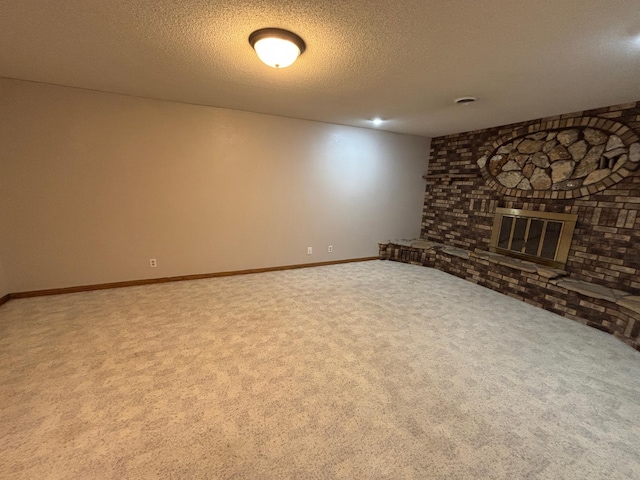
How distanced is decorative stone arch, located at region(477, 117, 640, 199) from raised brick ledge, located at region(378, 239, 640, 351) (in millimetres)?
1063

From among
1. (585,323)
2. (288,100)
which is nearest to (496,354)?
(585,323)

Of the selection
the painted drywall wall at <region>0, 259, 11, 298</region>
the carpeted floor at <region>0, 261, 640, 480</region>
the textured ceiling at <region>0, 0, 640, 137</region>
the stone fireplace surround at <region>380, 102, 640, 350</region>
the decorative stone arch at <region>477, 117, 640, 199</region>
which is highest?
the textured ceiling at <region>0, 0, 640, 137</region>

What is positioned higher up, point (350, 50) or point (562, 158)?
point (350, 50)

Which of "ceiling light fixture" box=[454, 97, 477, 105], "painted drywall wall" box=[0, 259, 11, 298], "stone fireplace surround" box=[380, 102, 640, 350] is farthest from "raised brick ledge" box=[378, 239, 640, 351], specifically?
"painted drywall wall" box=[0, 259, 11, 298]

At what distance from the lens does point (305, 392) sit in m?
1.76

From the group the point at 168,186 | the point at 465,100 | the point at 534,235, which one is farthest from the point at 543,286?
the point at 168,186

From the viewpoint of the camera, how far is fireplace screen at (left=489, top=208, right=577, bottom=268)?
11.2ft

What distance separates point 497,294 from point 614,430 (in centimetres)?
226

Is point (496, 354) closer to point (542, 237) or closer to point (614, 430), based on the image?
point (614, 430)

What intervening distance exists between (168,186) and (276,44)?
247 cm

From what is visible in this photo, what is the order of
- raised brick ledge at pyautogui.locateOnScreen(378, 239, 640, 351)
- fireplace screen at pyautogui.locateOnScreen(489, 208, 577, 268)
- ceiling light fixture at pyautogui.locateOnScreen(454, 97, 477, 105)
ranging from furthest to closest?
1. fireplace screen at pyautogui.locateOnScreen(489, 208, 577, 268)
2. ceiling light fixture at pyautogui.locateOnScreen(454, 97, 477, 105)
3. raised brick ledge at pyautogui.locateOnScreen(378, 239, 640, 351)

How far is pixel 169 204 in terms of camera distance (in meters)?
3.50

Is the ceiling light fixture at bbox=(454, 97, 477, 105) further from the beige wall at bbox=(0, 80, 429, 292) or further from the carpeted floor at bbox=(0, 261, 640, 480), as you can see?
the carpeted floor at bbox=(0, 261, 640, 480)

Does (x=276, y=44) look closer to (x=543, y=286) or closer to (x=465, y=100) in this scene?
(x=465, y=100)
